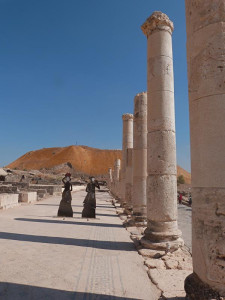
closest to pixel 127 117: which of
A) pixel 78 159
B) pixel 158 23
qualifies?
pixel 158 23

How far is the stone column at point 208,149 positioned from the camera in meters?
2.90

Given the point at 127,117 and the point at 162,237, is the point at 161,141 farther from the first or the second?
the point at 127,117

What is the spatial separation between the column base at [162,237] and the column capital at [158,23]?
17.9 feet

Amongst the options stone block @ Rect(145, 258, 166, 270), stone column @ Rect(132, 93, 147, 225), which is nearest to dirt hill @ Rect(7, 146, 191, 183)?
stone column @ Rect(132, 93, 147, 225)

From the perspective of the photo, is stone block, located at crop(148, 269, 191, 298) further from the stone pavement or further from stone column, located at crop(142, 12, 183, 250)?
stone column, located at crop(142, 12, 183, 250)

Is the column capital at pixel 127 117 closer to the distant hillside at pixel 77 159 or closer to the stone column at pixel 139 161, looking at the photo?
the stone column at pixel 139 161

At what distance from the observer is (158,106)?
22.6 ft

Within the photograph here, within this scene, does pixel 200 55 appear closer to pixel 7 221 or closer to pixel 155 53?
pixel 155 53

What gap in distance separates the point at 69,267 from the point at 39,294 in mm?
1067

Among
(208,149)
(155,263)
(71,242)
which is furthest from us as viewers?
(71,242)

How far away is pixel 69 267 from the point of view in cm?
448

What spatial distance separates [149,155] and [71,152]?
325 ft

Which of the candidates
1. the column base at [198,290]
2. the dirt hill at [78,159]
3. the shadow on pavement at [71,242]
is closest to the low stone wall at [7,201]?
the shadow on pavement at [71,242]

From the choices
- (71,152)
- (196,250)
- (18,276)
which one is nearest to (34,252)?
(18,276)
